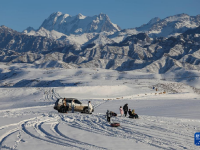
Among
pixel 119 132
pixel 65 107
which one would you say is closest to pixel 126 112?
pixel 65 107

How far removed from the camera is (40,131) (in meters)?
18.5

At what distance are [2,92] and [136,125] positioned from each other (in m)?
50.4

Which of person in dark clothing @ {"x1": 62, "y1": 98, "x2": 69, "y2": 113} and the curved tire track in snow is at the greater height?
person in dark clothing @ {"x1": 62, "y1": 98, "x2": 69, "y2": 113}

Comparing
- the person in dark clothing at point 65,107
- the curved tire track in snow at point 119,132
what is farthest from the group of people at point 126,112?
the person in dark clothing at point 65,107

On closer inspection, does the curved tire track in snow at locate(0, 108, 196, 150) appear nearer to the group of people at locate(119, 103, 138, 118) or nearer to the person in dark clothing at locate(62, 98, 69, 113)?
the group of people at locate(119, 103, 138, 118)

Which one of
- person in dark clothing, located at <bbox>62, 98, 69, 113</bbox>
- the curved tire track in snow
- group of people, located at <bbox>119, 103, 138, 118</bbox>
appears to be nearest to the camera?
the curved tire track in snow

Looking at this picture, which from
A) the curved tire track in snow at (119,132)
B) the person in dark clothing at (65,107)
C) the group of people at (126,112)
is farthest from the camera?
the person in dark clothing at (65,107)

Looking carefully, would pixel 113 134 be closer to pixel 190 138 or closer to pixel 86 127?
pixel 86 127

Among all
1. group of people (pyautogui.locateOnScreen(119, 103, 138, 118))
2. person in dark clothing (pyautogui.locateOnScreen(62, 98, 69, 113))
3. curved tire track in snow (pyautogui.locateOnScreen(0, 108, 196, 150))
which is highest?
person in dark clothing (pyautogui.locateOnScreen(62, 98, 69, 113))

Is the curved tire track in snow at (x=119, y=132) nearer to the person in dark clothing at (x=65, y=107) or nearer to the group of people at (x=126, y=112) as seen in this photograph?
the group of people at (x=126, y=112)

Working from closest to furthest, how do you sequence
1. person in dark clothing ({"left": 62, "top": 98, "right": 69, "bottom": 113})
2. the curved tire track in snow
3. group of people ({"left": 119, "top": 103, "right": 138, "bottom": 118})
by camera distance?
the curved tire track in snow → group of people ({"left": 119, "top": 103, "right": 138, "bottom": 118}) → person in dark clothing ({"left": 62, "top": 98, "right": 69, "bottom": 113})

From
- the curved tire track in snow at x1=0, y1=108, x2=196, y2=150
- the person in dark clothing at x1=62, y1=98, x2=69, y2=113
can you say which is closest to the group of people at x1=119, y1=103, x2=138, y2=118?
the curved tire track in snow at x1=0, y1=108, x2=196, y2=150

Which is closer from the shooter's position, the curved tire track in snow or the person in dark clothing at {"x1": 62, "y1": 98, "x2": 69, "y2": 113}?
the curved tire track in snow

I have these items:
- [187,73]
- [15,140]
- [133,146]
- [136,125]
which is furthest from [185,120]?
[187,73]
